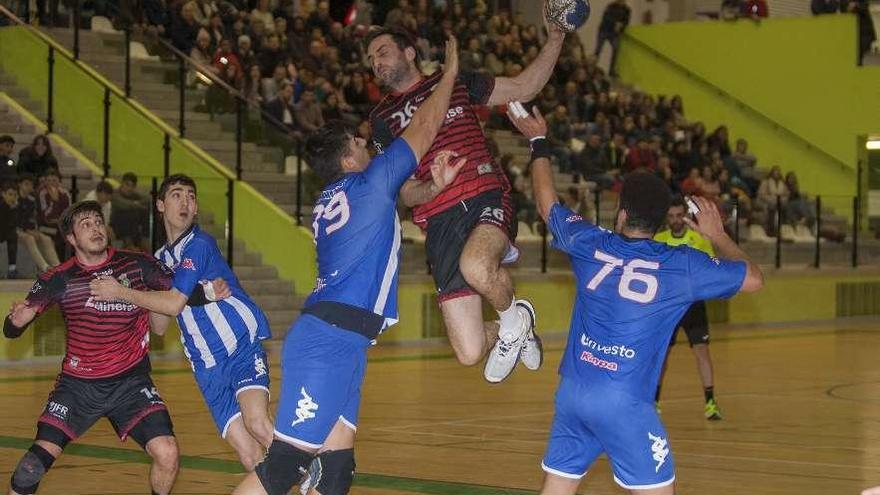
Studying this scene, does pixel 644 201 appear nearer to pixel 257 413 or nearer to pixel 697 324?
pixel 257 413

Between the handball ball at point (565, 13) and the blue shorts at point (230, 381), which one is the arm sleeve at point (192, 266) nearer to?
the blue shorts at point (230, 381)

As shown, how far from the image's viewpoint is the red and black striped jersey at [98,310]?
970 cm

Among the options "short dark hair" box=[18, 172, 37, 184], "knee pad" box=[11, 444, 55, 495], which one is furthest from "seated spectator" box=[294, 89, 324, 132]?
"knee pad" box=[11, 444, 55, 495]

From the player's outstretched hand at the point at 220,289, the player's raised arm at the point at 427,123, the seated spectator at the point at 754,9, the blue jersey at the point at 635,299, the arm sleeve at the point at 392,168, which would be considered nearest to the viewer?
the blue jersey at the point at 635,299

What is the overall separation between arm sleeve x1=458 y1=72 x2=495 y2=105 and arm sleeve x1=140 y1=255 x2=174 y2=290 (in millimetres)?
2076

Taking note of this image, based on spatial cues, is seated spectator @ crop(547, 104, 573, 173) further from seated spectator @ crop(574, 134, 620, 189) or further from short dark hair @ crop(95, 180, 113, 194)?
short dark hair @ crop(95, 180, 113, 194)

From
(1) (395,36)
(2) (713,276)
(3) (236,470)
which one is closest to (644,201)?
(2) (713,276)

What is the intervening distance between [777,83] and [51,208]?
20120 millimetres

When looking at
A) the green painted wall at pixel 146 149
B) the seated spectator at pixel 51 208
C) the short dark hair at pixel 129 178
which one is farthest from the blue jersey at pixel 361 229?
the green painted wall at pixel 146 149

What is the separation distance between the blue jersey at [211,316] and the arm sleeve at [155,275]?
12cm

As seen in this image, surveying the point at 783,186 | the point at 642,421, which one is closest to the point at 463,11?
the point at 783,186

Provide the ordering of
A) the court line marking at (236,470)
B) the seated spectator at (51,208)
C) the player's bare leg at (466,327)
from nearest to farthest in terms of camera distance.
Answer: the player's bare leg at (466,327) < the court line marking at (236,470) < the seated spectator at (51,208)

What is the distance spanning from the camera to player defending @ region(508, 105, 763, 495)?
764 centimetres

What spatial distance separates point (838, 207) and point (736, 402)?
53.0 ft
